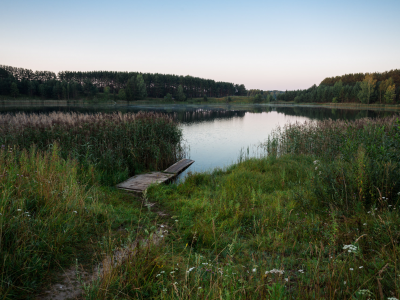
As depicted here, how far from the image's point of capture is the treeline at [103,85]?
83.2 metres

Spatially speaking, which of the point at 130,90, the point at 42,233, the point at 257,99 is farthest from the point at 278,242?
the point at 257,99

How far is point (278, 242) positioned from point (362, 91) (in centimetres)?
9719

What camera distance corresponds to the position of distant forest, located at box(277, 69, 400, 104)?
80875 mm

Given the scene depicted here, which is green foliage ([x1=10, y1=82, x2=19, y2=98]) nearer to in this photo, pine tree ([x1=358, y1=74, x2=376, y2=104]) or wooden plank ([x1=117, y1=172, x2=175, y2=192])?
wooden plank ([x1=117, y1=172, x2=175, y2=192])

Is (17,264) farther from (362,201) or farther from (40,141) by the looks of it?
(40,141)

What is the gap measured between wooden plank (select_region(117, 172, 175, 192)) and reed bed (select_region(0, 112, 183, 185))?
1.75ft

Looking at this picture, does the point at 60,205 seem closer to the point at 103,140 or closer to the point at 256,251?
the point at 256,251

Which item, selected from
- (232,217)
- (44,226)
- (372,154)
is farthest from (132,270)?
(372,154)

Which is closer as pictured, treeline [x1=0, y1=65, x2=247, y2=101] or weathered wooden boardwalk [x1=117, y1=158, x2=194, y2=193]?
weathered wooden boardwalk [x1=117, y1=158, x2=194, y2=193]

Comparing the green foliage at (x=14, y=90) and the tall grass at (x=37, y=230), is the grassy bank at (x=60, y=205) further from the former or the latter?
the green foliage at (x=14, y=90)

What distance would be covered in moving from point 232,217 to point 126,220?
2238 mm

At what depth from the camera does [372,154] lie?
5668 mm

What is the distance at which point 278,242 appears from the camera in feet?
12.9

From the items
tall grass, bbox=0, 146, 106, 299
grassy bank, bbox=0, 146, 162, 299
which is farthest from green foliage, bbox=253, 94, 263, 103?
tall grass, bbox=0, 146, 106, 299
